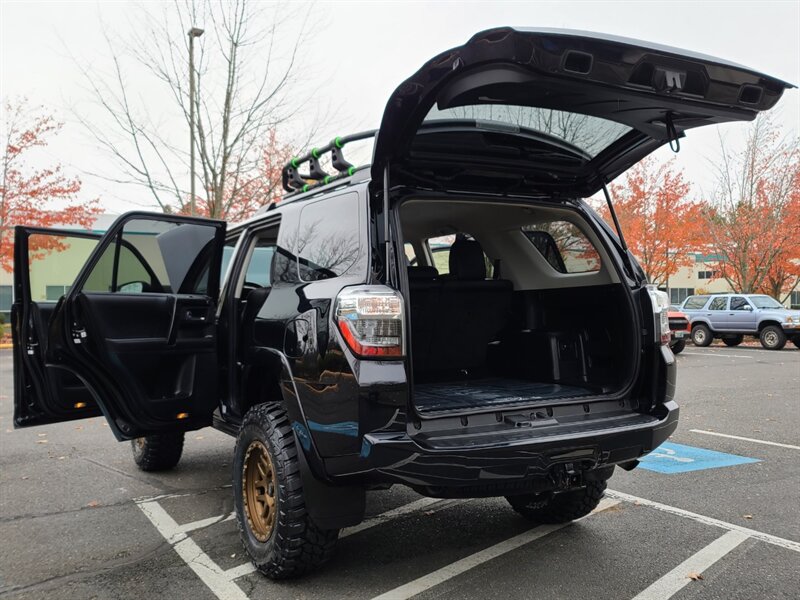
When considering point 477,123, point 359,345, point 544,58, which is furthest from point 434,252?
point 544,58

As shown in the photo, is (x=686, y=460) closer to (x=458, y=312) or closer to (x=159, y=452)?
(x=458, y=312)

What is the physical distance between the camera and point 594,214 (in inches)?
154

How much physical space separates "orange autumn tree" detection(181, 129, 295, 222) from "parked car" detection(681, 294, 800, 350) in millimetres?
13263

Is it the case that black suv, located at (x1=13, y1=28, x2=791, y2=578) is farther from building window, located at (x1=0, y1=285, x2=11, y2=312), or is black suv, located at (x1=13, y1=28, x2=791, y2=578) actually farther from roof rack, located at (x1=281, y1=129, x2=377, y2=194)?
building window, located at (x1=0, y1=285, x2=11, y2=312)

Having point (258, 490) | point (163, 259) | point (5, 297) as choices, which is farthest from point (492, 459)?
point (5, 297)

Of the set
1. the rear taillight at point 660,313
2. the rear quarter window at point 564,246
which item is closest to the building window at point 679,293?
the rear quarter window at point 564,246

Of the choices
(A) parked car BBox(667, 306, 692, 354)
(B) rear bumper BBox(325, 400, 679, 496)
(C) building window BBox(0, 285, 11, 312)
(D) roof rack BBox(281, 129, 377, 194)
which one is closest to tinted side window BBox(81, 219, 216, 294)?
(D) roof rack BBox(281, 129, 377, 194)

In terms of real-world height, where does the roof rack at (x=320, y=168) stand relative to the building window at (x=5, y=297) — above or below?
above

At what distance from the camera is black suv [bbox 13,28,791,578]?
278 centimetres

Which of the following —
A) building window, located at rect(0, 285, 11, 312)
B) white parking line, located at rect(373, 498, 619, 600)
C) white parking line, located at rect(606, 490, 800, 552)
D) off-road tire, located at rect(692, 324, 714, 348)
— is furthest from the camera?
building window, located at rect(0, 285, 11, 312)

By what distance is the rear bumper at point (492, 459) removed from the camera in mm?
2732

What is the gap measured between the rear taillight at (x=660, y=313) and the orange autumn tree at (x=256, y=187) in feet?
41.4

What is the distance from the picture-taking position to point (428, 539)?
151 inches

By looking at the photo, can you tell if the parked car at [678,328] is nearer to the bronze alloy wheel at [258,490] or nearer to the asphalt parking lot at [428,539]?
the asphalt parking lot at [428,539]
